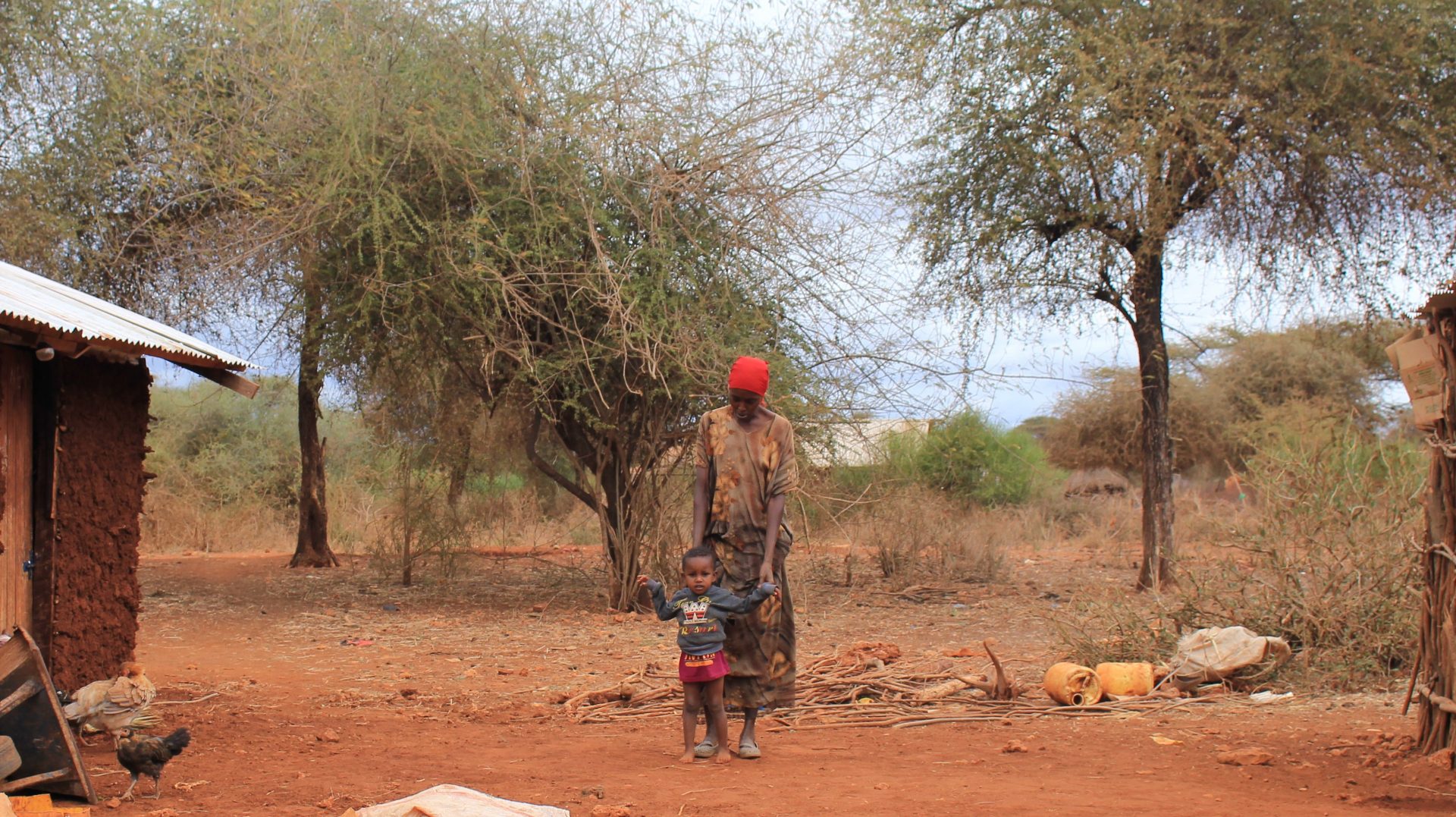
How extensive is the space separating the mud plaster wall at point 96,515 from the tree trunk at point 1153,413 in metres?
9.22

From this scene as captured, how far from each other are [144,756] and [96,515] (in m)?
2.58

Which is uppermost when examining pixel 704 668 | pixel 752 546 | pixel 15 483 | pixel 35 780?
pixel 15 483

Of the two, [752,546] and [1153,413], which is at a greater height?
[1153,413]

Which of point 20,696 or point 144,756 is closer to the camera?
point 144,756

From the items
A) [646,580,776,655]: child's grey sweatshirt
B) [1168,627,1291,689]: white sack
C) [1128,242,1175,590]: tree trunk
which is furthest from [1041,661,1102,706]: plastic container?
[1128,242,1175,590]: tree trunk

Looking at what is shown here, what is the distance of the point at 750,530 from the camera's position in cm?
534

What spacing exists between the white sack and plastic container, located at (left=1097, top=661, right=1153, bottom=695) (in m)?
0.19

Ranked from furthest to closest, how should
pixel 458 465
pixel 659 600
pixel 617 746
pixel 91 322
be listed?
pixel 458 465
pixel 91 322
pixel 617 746
pixel 659 600

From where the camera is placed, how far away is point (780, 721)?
21.3ft

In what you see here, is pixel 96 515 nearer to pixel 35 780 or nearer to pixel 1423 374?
pixel 35 780

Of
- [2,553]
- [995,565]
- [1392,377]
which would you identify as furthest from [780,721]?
[1392,377]

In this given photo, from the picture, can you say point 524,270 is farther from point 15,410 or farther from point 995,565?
point 995,565

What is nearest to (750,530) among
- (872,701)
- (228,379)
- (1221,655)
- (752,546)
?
(752,546)

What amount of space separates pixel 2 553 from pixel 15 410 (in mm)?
706
